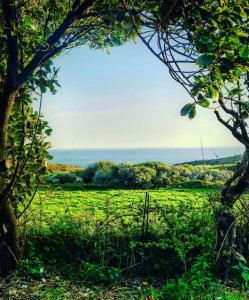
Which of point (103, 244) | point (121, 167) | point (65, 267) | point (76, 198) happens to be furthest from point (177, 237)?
point (121, 167)

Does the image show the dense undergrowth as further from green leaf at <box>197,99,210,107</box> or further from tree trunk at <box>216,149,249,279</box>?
green leaf at <box>197,99,210,107</box>

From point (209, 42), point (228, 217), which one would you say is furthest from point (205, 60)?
point (228, 217)

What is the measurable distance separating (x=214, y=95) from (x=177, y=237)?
4.58m

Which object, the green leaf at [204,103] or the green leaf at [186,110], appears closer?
the green leaf at [186,110]

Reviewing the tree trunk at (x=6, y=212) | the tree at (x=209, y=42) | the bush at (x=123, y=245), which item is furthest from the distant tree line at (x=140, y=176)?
the tree at (x=209, y=42)

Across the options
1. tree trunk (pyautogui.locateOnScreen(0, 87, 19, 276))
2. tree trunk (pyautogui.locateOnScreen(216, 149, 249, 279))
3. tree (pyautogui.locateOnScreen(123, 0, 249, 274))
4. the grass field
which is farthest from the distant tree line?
tree (pyautogui.locateOnScreen(123, 0, 249, 274))

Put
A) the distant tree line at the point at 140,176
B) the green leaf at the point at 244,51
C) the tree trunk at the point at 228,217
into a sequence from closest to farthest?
the green leaf at the point at 244,51
the tree trunk at the point at 228,217
the distant tree line at the point at 140,176

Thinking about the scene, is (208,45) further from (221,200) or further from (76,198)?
(76,198)

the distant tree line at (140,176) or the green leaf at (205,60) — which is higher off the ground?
the green leaf at (205,60)

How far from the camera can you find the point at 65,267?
7.56 meters

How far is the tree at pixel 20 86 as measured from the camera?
21.7 ft

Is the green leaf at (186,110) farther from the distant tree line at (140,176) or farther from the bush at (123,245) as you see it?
the distant tree line at (140,176)

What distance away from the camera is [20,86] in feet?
22.2

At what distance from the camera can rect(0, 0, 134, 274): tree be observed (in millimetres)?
6617
